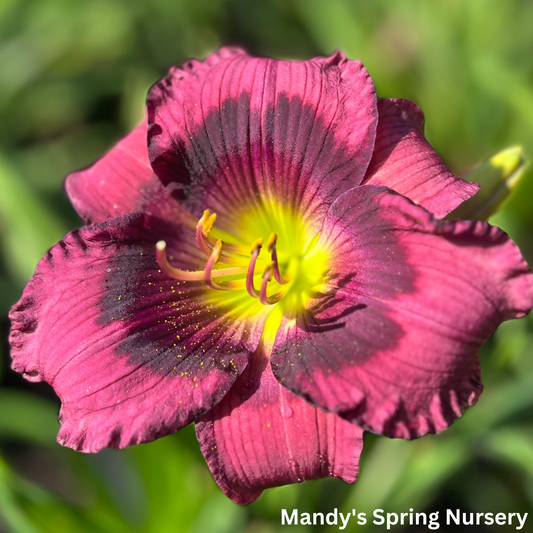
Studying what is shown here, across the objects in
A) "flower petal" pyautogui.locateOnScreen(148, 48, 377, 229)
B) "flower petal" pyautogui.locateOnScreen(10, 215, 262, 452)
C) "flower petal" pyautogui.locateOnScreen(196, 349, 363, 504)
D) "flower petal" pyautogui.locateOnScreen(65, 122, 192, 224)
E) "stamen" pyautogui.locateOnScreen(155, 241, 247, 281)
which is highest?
"flower petal" pyautogui.locateOnScreen(148, 48, 377, 229)

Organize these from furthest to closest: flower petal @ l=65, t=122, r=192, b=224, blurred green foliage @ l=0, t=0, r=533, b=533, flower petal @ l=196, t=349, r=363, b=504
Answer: blurred green foliage @ l=0, t=0, r=533, b=533 → flower petal @ l=65, t=122, r=192, b=224 → flower petal @ l=196, t=349, r=363, b=504

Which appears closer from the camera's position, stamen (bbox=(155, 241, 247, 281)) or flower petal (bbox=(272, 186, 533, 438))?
flower petal (bbox=(272, 186, 533, 438))

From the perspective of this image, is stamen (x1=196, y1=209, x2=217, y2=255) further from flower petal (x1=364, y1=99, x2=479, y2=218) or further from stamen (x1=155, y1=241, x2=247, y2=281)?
flower petal (x1=364, y1=99, x2=479, y2=218)

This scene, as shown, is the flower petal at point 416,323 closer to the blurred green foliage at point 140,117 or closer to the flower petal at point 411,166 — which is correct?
the flower petal at point 411,166

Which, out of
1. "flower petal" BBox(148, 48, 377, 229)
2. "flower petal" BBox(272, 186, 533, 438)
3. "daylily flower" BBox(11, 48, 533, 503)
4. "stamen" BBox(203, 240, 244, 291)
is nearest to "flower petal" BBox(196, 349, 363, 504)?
"daylily flower" BBox(11, 48, 533, 503)

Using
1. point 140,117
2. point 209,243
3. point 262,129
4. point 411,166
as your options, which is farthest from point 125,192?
point 140,117

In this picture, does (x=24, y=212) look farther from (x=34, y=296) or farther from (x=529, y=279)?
(x=529, y=279)
